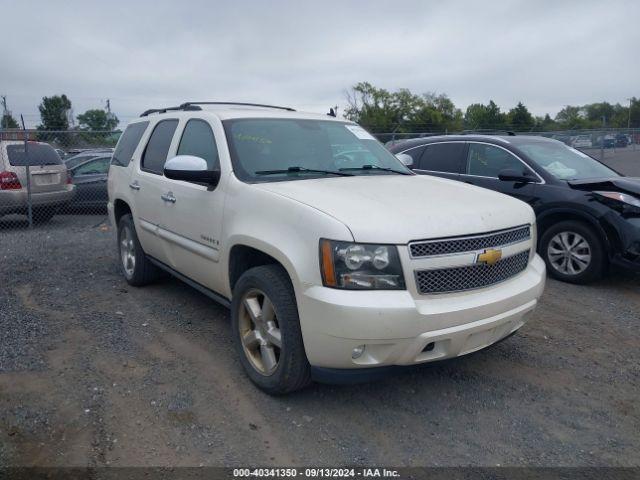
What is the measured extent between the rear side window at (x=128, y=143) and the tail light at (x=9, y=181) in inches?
179

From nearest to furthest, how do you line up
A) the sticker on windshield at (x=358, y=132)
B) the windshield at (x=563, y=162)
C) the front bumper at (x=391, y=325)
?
the front bumper at (x=391, y=325) → the sticker on windshield at (x=358, y=132) → the windshield at (x=563, y=162)

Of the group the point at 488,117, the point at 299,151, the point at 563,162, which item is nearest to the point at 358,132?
the point at 299,151

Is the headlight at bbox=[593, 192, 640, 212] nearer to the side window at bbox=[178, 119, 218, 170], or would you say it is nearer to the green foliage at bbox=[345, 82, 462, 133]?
the side window at bbox=[178, 119, 218, 170]

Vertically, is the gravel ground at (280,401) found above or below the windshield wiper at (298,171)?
below

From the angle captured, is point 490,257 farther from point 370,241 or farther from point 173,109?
point 173,109

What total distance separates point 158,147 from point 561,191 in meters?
4.35

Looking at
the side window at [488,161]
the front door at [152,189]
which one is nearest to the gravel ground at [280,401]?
the front door at [152,189]

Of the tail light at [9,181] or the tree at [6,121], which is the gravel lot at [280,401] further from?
the tree at [6,121]

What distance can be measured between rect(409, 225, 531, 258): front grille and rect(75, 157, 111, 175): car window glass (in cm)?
1053

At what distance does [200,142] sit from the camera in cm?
445

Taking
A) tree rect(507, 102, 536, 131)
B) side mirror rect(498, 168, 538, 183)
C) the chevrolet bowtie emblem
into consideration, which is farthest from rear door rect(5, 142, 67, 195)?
tree rect(507, 102, 536, 131)

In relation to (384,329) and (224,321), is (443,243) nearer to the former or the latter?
(384,329)

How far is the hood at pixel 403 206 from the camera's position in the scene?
2975mm

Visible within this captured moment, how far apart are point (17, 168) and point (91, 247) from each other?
9.52 ft
